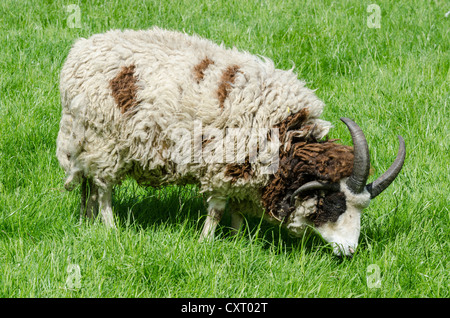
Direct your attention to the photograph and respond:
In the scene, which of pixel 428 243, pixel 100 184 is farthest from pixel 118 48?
pixel 428 243

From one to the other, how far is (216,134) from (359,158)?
91cm

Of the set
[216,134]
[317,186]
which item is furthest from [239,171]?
[317,186]

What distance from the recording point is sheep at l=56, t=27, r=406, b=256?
3.68 metres

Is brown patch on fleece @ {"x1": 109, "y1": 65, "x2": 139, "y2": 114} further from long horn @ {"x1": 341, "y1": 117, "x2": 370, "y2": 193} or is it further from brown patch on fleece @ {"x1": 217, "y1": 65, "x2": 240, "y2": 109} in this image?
long horn @ {"x1": 341, "y1": 117, "x2": 370, "y2": 193}

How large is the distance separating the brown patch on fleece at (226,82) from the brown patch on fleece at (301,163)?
0.41 m

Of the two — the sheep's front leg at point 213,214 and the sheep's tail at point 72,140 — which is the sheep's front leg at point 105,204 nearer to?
the sheep's tail at point 72,140

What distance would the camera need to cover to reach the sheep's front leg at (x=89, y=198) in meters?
4.33

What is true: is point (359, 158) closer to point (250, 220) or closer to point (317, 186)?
point (317, 186)

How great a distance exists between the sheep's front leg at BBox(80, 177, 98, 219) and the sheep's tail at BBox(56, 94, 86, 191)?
0.36 ft

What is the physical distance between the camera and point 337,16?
6.98 m

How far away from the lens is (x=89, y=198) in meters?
4.34

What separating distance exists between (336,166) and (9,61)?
12.9 feet

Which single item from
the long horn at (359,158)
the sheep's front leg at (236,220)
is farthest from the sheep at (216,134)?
the sheep's front leg at (236,220)
